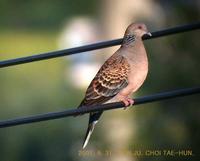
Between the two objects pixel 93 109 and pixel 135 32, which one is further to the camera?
pixel 135 32

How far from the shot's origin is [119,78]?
7.18 meters

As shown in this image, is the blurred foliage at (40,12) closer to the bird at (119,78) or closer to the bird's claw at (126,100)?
the bird at (119,78)

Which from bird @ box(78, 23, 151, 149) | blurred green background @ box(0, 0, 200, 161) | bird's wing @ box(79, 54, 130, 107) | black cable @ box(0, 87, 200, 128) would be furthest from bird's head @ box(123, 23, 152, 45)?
blurred green background @ box(0, 0, 200, 161)

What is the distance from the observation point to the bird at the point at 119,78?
23.3ft

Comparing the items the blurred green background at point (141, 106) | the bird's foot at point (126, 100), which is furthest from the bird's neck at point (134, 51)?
the blurred green background at point (141, 106)

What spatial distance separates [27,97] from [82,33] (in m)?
6.80

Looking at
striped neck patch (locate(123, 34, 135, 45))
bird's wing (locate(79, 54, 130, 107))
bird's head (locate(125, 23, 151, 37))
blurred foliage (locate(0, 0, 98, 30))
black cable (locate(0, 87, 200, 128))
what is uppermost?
bird's head (locate(125, 23, 151, 37))

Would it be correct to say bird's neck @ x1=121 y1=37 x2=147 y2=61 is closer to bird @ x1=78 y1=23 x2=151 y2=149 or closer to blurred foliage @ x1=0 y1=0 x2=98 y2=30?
bird @ x1=78 y1=23 x2=151 y2=149

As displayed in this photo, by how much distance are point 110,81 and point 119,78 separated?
0.07m

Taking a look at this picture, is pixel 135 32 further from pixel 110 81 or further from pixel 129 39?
pixel 110 81

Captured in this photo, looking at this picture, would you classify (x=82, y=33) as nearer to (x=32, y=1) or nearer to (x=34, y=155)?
(x=32, y=1)

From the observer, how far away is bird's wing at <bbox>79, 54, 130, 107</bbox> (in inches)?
280

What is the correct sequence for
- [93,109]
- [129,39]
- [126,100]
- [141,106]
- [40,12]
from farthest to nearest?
[40,12]
[141,106]
[129,39]
[126,100]
[93,109]

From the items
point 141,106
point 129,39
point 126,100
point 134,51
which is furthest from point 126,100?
point 141,106
